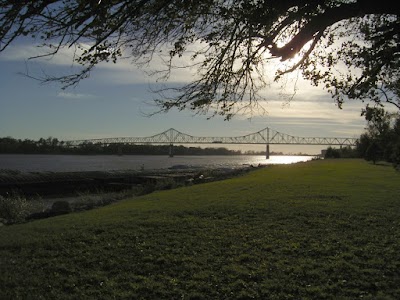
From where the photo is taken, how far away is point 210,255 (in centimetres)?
693

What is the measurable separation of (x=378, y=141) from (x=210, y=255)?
23372 mm

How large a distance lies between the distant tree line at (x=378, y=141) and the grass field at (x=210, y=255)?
2.14 m

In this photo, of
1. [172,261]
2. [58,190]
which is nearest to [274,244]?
[172,261]

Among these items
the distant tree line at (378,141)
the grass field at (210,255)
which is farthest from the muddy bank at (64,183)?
the grass field at (210,255)

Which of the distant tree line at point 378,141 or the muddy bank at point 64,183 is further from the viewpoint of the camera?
the muddy bank at point 64,183

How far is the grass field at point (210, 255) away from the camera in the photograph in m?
5.48

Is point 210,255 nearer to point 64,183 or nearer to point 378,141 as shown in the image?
point 378,141

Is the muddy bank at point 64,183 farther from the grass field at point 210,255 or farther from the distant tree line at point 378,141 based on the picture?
the grass field at point 210,255

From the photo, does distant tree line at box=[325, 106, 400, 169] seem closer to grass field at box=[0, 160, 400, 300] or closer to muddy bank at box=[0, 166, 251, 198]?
grass field at box=[0, 160, 400, 300]

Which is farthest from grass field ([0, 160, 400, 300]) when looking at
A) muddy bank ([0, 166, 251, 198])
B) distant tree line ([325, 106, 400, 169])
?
muddy bank ([0, 166, 251, 198])

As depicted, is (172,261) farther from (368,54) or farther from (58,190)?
(58,190)

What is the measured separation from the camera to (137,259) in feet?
22.2

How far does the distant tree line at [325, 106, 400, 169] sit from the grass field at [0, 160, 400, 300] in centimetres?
214

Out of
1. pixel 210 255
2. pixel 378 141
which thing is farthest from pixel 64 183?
pixel 210 255
